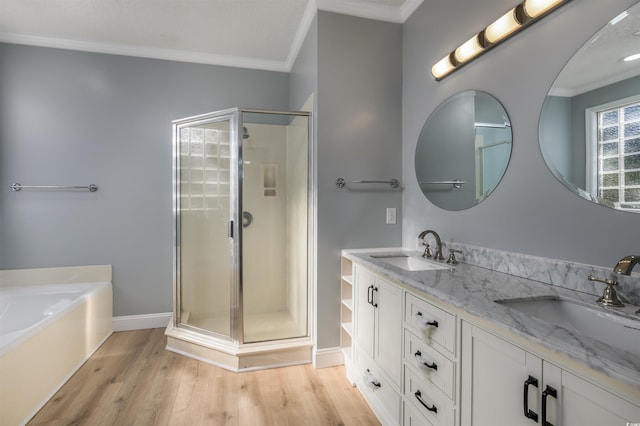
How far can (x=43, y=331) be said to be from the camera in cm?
184

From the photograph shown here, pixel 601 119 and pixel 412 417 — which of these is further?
pixel 412 417

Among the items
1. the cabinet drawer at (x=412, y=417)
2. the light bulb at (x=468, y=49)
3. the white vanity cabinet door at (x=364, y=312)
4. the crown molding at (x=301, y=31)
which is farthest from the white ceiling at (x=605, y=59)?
the crown molding at (x=301, y=31)

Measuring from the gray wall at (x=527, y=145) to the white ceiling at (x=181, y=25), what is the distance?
2.08ft

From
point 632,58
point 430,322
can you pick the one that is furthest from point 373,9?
point 430,322

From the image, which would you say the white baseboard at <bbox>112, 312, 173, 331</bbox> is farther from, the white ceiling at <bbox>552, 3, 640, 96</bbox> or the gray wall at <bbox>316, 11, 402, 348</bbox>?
the white ceiling at <bbox>552, 3, 640, 96</bbox>

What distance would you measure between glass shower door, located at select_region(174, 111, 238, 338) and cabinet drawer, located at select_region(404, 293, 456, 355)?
4.82 feet

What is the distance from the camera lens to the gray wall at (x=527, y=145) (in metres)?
1.11

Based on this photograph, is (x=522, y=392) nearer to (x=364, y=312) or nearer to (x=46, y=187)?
(x=364, y=312)

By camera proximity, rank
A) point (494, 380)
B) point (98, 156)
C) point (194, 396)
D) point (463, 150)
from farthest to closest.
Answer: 1. point (98, 156)
2. point (194, 396)
3. point (463, 150)
4. point (494, 380)

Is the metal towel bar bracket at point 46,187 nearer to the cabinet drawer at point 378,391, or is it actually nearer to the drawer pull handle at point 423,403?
the cabinet drawer at point 378,391

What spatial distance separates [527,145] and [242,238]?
1.89m

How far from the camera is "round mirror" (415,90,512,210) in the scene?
1543mm

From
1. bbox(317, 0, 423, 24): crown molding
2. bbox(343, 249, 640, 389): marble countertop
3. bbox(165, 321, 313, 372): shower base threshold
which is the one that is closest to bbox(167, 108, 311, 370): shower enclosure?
bbox(165, 321, 313, 372): shower base threshold

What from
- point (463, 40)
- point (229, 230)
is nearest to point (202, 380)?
point (229, 230)
